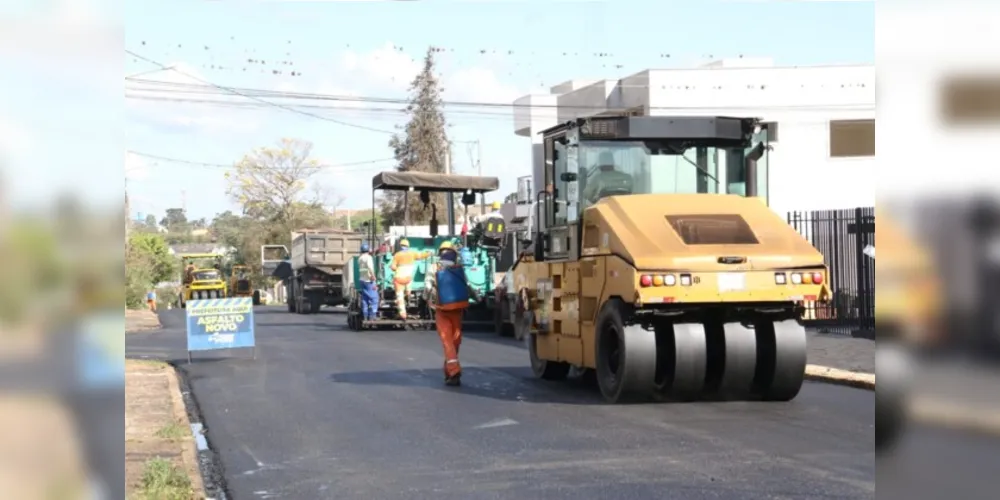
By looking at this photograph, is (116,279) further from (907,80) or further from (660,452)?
(660,452)

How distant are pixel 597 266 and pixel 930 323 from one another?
849 centimetres

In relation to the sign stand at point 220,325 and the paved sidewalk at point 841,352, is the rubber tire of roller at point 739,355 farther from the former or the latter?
the sign stand at point 220,325

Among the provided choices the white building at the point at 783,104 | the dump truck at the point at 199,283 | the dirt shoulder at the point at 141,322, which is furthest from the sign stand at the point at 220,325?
the dump truck at the point at 199,283

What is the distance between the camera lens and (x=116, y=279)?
272 centimetres

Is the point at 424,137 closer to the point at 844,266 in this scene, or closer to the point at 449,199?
the point at 449,199

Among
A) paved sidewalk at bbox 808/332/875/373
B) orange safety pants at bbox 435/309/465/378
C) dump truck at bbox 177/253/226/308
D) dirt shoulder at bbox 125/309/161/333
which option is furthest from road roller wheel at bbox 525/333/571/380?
dump truck at bbox 177/253/226/308

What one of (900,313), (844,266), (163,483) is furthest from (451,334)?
(900,313)

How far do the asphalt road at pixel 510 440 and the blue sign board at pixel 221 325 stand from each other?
198cm

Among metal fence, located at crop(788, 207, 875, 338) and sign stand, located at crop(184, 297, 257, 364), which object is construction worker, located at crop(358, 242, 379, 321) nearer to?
sign stand, located at crop(184, 297, 257, 364)

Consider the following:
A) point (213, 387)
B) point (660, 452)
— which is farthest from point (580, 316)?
point (213, 387)

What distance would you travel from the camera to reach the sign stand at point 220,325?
16.3m

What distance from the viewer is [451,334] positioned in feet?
41.5

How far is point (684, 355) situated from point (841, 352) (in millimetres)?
6079

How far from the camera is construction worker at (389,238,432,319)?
23.8 meters
